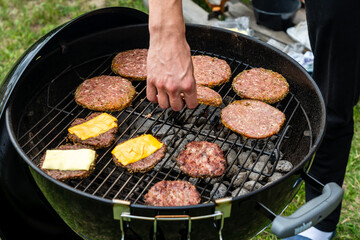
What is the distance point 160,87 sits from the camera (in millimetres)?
1824

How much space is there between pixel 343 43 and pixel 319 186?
0.85 meters

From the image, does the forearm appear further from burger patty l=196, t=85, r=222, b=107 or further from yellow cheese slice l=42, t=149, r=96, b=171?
yellow cheese slice l=42, t=149, r=96, b=171

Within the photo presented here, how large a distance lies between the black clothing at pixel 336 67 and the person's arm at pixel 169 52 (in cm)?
86

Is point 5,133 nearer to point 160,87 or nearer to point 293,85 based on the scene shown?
point 160,87

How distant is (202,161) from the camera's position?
2.12 meters

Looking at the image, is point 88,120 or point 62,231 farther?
point 62,231

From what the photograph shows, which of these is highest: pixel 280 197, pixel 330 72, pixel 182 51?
pixel 182 51

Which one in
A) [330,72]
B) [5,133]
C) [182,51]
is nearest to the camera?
[182,51]

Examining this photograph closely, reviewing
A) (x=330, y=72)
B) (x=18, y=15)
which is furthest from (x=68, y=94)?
(x=18, y=15)

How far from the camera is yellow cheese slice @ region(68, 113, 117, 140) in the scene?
2.23m

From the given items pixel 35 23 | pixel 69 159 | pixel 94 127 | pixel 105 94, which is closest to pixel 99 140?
pixel 94 127

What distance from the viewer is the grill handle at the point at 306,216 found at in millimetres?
1557

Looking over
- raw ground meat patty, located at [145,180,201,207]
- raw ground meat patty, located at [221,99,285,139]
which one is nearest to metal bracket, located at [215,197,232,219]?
raw ground meat patty, located at [145,180,201,207]

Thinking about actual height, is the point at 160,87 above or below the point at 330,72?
above
